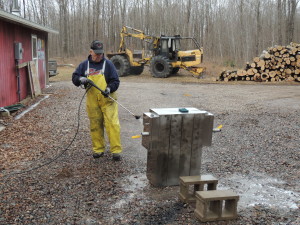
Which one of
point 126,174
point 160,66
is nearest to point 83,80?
point 126,174

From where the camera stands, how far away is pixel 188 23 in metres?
29.5

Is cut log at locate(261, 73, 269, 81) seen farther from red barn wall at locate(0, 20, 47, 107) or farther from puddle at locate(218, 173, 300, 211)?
puddle at locate(218, 173, 300, 211)

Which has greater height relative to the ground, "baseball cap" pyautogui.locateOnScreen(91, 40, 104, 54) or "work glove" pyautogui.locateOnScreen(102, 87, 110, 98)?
"baseball cap" pyautogui.locateOnScreen(91, 40, 104, 54)

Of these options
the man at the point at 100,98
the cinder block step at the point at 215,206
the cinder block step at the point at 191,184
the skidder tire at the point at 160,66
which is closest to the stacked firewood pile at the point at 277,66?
the skidder tire at the point at 160,66

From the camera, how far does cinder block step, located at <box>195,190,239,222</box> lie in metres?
3.31

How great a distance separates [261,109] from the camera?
9.99 meters

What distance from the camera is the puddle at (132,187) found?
147 inches

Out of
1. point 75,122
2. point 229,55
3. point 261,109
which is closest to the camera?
point 75,122

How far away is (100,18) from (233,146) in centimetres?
3282

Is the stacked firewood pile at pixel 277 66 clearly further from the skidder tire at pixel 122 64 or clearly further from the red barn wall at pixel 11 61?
the red barn wall at pixel 11 61

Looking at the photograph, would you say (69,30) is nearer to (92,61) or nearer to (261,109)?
(261,109)

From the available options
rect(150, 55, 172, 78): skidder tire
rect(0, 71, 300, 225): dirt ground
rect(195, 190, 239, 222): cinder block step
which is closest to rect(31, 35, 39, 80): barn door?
rect(0, 71, 300, 225): dirt ground

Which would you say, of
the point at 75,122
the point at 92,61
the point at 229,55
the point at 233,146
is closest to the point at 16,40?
the point at 75,122

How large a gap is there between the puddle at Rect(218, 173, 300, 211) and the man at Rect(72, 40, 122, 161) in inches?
67.8
